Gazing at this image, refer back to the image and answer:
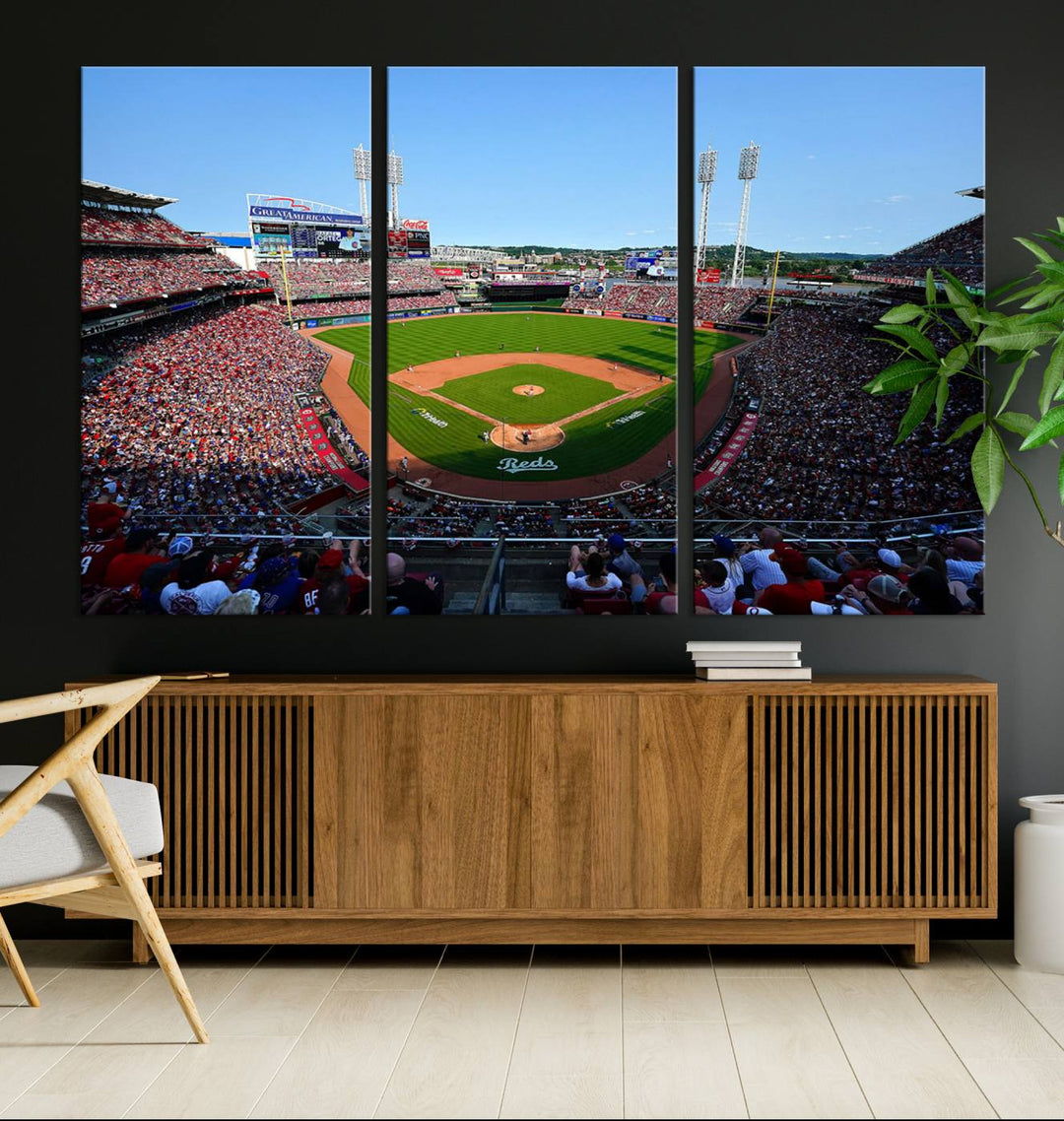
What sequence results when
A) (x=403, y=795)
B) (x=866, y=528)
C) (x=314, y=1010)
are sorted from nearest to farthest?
1. (x=314, y=1010)
2. (x=403, y=795)
3. (x=866, y=528)

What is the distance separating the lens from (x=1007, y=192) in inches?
140

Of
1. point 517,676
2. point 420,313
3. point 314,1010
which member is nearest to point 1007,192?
point 420,313

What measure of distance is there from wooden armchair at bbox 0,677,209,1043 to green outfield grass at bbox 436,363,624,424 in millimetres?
1380

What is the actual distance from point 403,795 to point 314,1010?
1.93 ft

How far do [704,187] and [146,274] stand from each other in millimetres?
1756

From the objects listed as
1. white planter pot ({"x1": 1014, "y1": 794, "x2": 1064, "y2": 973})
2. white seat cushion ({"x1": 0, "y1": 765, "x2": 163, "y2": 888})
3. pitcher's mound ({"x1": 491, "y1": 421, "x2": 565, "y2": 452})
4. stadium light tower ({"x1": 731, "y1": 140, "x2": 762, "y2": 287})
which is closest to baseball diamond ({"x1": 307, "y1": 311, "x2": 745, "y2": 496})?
pitcher's mound ({"x1": 491, "y1": 421, "x2": 565, "y2": 452})

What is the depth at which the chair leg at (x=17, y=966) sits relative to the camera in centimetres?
290

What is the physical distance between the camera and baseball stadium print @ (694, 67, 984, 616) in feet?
11.6

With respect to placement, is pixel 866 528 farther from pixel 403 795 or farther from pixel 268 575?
pixel 268 575

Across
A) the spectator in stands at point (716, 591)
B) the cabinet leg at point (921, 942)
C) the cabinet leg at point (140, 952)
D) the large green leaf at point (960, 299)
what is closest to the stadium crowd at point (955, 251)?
the large green leaf at point (960, 299)

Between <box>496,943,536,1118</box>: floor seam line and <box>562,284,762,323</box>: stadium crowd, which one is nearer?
<box>496,943,536,1118</box>: floor seam line

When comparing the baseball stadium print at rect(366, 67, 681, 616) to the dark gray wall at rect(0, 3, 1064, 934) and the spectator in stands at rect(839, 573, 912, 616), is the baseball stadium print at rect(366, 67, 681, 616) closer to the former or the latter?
the dark gray wall at rect(0, 3, 1064, 934)

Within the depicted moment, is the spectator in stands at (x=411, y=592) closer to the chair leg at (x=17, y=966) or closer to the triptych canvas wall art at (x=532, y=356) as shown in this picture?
the triptych canvas wall art at (x=532, y=356)

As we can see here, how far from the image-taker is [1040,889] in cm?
317
